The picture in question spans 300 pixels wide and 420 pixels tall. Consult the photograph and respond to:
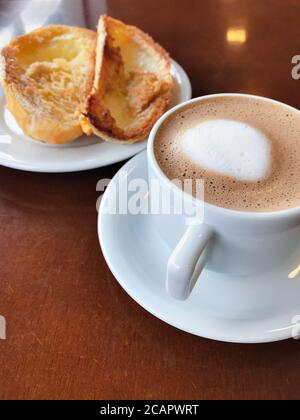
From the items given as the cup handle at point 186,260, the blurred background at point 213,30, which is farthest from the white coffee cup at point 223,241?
the blurred background at point 213,30

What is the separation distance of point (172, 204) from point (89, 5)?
3.15 ft

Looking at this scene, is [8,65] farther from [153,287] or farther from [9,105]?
[153,287]

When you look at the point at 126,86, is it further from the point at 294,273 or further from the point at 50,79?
the point at 294,273

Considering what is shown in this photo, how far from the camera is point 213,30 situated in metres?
1.19

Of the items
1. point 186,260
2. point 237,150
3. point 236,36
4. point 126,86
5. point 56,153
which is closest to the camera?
point 186,260

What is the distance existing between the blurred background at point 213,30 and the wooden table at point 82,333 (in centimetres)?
42

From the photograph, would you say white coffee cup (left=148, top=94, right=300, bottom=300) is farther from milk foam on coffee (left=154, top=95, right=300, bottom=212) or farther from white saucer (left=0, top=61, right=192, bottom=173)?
white saucer (left=0, top=61, right=192, bottom=173)

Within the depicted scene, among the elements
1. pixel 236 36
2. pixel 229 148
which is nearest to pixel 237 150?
pixel 229 148

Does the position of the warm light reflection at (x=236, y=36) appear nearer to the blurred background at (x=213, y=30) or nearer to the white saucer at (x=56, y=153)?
the blurred background at (x=213, y=30)

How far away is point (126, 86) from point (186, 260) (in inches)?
19.9

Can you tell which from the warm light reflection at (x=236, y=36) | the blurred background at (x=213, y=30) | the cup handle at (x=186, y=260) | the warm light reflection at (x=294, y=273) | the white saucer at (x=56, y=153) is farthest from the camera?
the warm light reflection at (x=236, y=36)

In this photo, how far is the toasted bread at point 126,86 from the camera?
2.50 ft

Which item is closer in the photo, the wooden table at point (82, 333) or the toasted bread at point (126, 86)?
the wooden table at point (82, 333)

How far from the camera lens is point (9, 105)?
0.81 m
